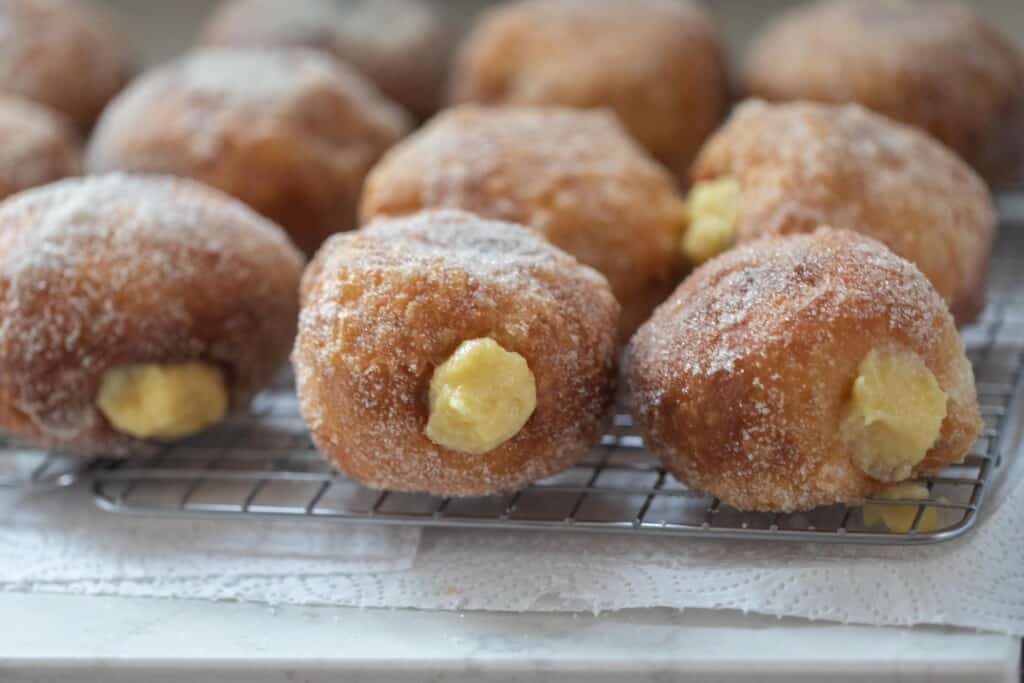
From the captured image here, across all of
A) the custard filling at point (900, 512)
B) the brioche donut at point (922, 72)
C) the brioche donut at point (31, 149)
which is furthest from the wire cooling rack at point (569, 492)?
the brioche donut at point (31, 149)

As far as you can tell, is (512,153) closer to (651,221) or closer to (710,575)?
(651,221)

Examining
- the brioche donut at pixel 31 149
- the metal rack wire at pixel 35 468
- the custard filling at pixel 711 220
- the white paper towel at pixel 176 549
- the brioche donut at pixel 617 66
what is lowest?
the metal rack wire at pixel 35 468

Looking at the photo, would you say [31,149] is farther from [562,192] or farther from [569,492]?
[569,492]

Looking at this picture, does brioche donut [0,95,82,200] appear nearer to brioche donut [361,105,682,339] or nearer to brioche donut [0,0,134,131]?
brioche donut [0,0,134,131]

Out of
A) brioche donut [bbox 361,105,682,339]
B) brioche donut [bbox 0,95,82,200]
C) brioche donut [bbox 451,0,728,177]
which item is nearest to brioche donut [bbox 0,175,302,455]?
brioche donut [bbox 361,105,682,339]

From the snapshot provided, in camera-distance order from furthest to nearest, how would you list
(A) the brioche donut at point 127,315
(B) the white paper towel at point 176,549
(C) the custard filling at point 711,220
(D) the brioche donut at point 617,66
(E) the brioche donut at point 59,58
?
(E) the brioche donut at point 59,58, (D) the brioche donut at point 617,66, (C) the custard filling at point 711,220, (A) the brioche donut at point 127,315, (B) the white paper towel at point 176,549

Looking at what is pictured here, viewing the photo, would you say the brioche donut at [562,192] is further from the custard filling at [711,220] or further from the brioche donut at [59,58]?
the brioche donut at [59,58]

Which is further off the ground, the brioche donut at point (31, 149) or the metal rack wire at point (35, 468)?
the brioche donut at point (31, 149)
